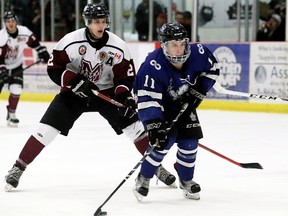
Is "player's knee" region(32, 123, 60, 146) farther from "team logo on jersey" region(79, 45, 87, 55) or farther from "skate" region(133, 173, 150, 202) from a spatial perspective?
"skate" region(133, 173, 150, 202)

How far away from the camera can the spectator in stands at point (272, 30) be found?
32.8 feet

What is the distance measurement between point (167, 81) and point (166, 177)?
0.72 m

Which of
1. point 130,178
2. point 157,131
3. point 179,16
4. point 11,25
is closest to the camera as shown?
point 157,131

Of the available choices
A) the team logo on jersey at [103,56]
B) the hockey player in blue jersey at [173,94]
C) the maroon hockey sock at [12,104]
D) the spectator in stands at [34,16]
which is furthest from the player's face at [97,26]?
the spectator in stands at [34,16]

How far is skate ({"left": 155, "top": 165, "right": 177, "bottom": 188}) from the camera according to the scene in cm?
457

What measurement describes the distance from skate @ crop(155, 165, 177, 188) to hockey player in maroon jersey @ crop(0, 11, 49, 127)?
405 cm

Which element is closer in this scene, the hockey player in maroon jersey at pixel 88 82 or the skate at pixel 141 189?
the skate at pixel 141 189

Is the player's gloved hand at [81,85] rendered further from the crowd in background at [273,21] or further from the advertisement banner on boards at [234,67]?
the crowd in background at [273,21]

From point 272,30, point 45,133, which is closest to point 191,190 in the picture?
point 45,133

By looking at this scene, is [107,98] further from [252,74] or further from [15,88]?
[252,74]

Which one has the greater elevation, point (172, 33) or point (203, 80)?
point (172, 33)

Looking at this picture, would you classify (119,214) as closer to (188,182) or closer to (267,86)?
(188,182)

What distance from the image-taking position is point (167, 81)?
4.08 metres

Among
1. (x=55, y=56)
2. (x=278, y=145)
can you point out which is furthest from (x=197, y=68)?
(x=278, y=145)
